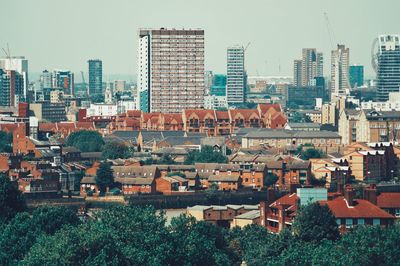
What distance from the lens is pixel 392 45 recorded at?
109 m

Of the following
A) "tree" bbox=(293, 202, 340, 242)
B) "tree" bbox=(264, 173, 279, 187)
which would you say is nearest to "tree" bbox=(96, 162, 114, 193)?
"tree" bbox=(264, 173, 279, 187)

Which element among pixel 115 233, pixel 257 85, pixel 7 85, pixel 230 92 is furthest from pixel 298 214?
pixel 257 85

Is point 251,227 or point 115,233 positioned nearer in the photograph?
point 115,233

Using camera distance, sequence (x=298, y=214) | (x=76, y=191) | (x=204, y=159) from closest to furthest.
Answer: (x=298, y=214), (x=76, y=191), (x=204, y=159)

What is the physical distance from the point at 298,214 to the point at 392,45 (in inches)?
2988

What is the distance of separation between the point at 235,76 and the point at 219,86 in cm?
901

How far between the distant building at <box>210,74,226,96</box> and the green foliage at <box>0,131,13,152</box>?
54290 millimetres

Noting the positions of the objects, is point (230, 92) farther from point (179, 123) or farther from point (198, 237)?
point (198, 237)

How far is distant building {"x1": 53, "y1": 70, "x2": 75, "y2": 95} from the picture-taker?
12756cm

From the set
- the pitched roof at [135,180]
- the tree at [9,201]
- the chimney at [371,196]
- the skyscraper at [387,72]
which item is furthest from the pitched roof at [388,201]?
the skyscraper at [387,72]

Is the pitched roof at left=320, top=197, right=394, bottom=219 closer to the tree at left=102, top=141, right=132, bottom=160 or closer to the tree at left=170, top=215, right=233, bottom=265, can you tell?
the tree at left=170, top=215, right=233, bottom=265

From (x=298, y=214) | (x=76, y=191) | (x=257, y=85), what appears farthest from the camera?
(x=257, y=85)

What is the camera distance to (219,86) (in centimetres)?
12938

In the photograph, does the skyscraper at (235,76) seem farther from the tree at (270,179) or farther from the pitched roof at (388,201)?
the pitched roof at (388,201)
